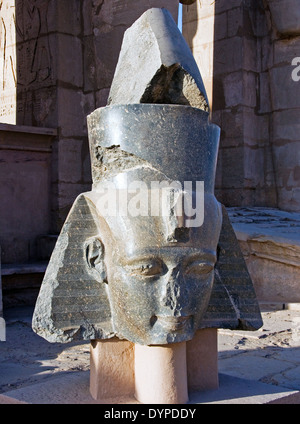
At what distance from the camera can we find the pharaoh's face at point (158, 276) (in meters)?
2.44

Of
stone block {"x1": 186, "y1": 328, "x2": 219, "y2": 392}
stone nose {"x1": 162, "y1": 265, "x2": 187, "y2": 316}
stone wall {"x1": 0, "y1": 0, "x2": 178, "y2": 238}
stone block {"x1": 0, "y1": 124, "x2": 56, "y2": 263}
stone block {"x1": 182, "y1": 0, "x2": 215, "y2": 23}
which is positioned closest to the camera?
stone nose {"x1": 162, "y1": 265, "x2": 187, "y2": 316}

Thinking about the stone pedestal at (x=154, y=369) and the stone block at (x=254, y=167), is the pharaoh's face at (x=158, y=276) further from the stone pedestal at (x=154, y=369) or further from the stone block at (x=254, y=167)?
the stone block at (x=254, y=167)

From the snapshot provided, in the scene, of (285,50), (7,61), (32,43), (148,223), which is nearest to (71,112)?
(32,43)

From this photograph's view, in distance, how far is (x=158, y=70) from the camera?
2645mm

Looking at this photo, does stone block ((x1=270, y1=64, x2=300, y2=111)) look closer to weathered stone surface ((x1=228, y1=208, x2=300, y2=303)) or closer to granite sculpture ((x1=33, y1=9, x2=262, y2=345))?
weathered stone surface ((x1=228, y1=208, x2=300, y2=303))

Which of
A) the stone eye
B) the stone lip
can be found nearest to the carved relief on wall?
the stone lip

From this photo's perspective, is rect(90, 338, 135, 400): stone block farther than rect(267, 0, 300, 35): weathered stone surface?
No

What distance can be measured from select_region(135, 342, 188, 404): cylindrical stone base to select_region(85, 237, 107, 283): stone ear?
0.39 metres

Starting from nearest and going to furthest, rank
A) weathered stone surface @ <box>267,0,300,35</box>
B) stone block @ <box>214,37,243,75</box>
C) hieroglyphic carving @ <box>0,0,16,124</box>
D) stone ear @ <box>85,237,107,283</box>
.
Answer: stone ear @ <box>85,237,107,283</box> → weathered stone surface @ <box>267,0,300,35</box> → hieroglyphic carving @ <box>0,0,16,124</box> → stone block @ <box>214,37,243,75</box>

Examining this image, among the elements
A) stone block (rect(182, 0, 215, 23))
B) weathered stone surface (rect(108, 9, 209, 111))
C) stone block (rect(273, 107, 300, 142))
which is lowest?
weathered stone surface (rect(108, 9, 209, 111))

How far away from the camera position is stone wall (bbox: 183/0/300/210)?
7094 mm

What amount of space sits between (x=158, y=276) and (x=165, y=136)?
586 millimetres

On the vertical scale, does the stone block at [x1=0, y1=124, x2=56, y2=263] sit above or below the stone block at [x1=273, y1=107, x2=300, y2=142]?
below
